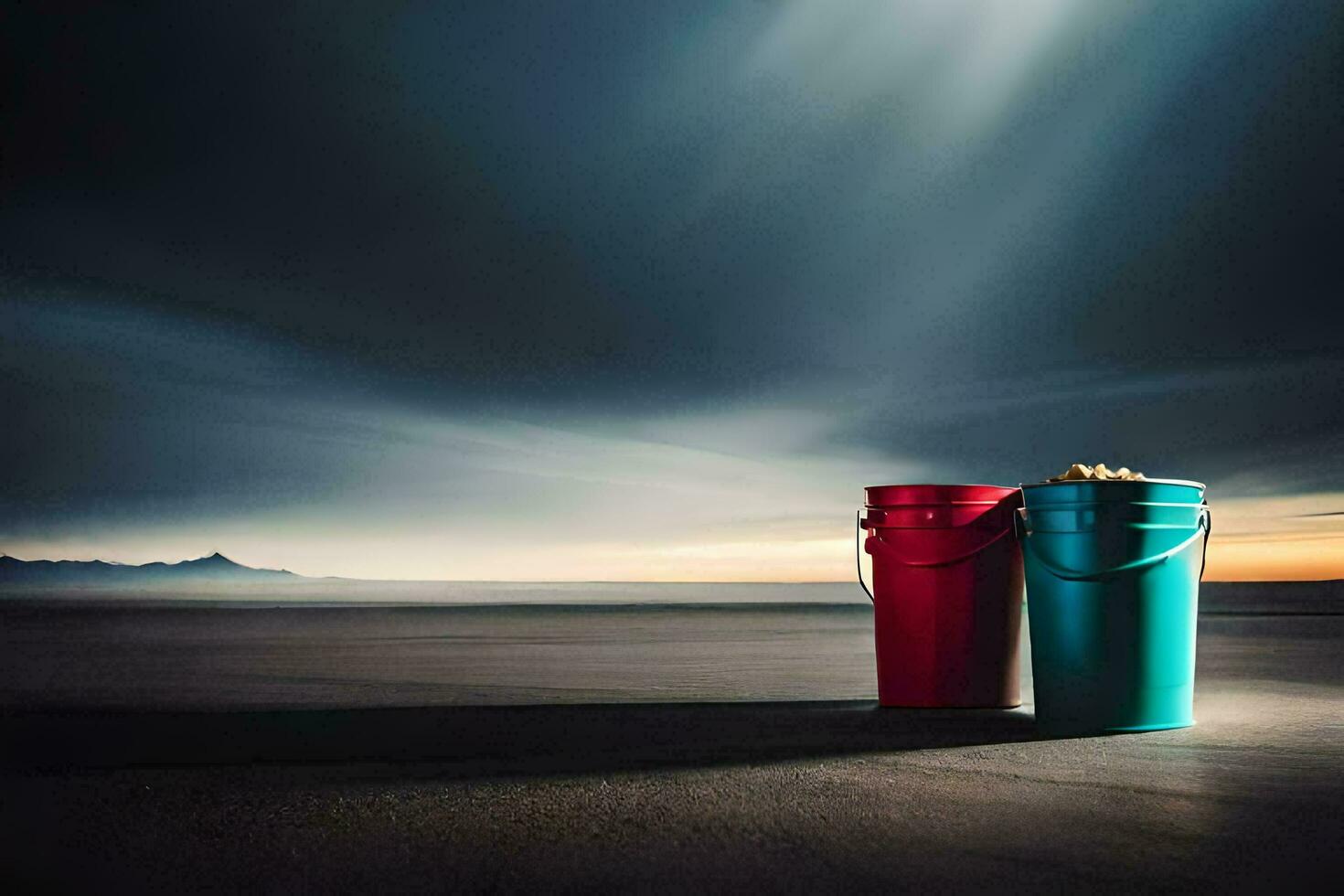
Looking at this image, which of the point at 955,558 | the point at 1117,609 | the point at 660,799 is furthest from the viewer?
the point at 955,558

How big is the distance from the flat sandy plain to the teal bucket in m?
0.16

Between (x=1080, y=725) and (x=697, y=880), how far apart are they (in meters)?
2.70

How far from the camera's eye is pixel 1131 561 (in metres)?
4.50

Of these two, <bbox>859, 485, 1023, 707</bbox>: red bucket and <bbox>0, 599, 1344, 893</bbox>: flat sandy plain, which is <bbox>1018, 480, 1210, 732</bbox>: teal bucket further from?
<bbox>859, 485, 1023, 707</bbox>: red bucket

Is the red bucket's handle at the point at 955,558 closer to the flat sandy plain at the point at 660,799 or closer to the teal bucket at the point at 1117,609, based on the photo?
the teal bucket at the point at 1117,609

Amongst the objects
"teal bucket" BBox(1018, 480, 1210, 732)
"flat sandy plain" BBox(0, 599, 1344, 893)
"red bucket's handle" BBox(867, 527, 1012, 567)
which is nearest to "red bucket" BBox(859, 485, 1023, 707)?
"red bucket's handle" BBox(867, 527, 1012, 567)

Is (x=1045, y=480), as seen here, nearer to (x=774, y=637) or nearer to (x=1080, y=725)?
Answer: (x=1080, y=725)

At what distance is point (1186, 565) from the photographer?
15.3ft

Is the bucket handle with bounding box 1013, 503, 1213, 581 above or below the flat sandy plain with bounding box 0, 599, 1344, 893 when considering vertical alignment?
above

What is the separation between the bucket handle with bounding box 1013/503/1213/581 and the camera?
4484 millimetres

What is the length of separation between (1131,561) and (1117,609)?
0.20 metres

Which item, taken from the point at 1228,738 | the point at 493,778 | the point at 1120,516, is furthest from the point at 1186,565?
the point at 493,778

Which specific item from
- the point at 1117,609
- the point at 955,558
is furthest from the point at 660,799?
the point at 955,558

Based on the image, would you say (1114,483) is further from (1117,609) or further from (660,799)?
(660,799)
